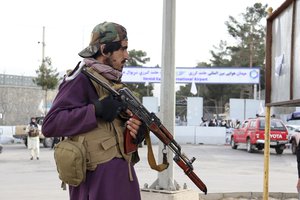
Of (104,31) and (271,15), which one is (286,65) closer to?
(271,15)

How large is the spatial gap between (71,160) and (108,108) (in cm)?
34

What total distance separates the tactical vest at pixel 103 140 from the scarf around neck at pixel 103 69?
28mm

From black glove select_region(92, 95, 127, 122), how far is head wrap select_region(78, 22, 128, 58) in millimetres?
335

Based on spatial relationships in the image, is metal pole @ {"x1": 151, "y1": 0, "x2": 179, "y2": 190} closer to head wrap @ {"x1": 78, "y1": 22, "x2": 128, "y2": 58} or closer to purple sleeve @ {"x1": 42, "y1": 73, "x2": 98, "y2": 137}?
head wrap @ {"x1": 78, "y1": 22, "x2": 128, "y2": 58}

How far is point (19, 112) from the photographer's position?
126 feet

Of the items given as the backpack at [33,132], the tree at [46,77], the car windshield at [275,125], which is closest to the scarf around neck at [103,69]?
the backpack at [33,132]

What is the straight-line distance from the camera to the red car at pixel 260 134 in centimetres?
2112

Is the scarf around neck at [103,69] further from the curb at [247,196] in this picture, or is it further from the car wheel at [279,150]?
the car wheel at [279,150]

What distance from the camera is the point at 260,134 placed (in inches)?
830

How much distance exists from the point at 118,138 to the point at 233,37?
195ft

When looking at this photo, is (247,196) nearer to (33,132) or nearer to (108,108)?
(108,108)

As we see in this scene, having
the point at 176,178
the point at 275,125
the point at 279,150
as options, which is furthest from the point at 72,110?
the point at 279,150

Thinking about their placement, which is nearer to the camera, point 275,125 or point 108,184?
point 108,184

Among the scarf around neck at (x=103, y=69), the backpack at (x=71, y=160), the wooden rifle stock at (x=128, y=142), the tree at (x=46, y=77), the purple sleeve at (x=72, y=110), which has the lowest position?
the backpack at (x=71, y=160)
